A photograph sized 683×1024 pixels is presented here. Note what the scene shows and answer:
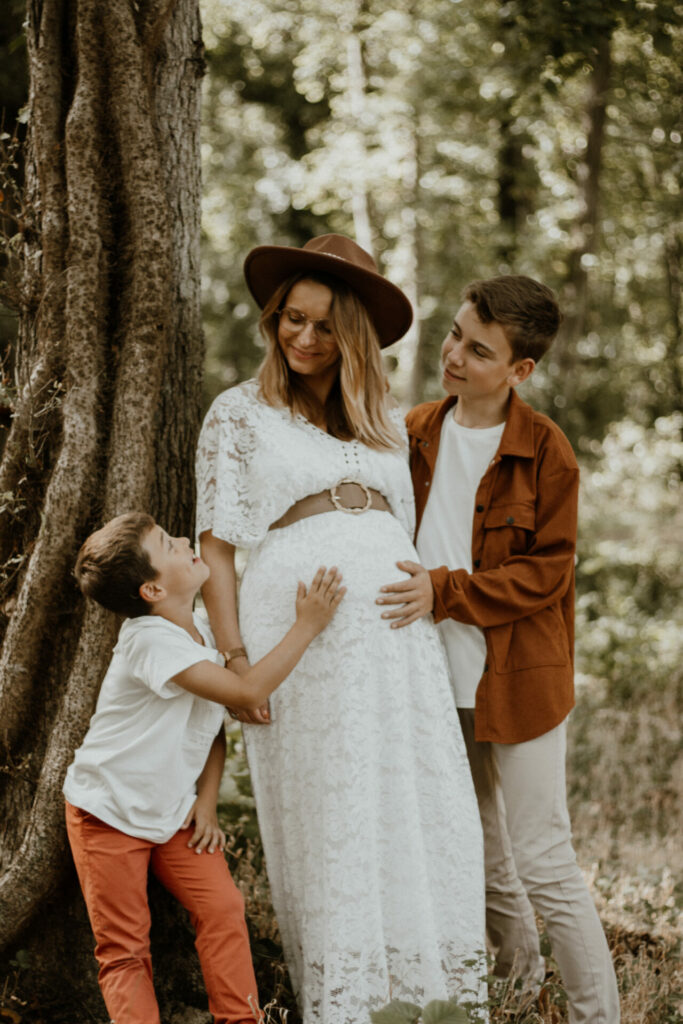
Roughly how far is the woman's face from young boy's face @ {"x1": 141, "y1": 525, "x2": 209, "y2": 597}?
0.72m

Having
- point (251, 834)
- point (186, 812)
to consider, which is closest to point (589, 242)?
point (251, 834)

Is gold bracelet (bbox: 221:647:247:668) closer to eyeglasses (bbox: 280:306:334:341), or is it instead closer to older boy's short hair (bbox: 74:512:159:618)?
older boy's short hair (bbox: 74:512:159:618)

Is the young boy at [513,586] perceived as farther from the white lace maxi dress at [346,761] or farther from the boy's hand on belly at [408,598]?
the white lace maxi dress at [346,761]

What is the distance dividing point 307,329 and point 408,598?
90 cm

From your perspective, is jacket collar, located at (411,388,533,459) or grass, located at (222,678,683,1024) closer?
jacket collar, located at (411,388,533,459)

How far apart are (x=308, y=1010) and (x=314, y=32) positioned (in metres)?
12.2

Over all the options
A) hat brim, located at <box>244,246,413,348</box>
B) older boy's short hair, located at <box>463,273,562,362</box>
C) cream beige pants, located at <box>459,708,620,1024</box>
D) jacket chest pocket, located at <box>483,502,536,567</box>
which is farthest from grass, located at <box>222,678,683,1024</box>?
hat brim, located at <box>244,246,413,348</box>

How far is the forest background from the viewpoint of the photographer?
261 inches

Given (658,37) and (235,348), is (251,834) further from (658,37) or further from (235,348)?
(235,348)

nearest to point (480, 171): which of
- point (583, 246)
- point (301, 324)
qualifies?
point (583, 246)

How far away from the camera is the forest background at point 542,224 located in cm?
662

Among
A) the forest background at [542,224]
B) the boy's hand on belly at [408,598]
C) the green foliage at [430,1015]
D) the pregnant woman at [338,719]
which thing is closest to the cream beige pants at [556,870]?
the pregnant woman at [338,719]

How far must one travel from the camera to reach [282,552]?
285 cm

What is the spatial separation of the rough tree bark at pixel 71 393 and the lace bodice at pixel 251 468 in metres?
0.28
